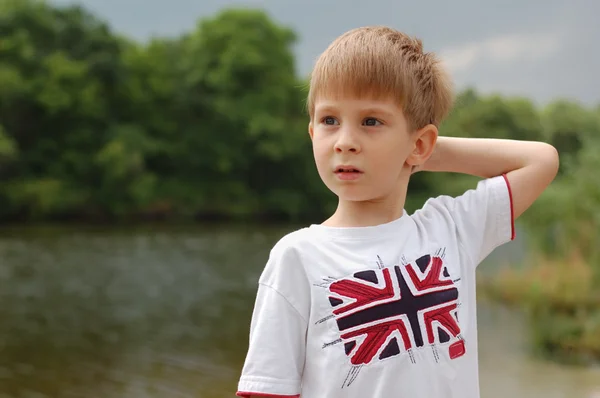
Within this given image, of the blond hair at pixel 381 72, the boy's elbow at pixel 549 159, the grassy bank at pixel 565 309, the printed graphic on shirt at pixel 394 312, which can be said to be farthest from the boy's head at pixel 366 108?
the grassy bank at pixel 565 309

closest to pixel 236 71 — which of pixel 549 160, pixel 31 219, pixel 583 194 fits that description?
pixel 31 219

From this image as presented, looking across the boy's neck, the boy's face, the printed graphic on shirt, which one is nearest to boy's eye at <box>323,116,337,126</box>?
the boy's face

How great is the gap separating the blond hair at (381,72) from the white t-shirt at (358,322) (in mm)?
223

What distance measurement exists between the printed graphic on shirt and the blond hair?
28cm

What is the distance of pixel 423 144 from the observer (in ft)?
4.89

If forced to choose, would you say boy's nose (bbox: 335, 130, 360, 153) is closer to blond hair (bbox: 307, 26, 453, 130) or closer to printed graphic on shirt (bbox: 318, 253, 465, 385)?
blond hair (bbox: 307, 26, 453, 130)

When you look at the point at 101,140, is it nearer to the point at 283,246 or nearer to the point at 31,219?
the point at 31,219

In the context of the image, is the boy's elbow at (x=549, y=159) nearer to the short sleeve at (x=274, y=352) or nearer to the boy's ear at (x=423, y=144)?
the boy's ear at (x=423, y=144)

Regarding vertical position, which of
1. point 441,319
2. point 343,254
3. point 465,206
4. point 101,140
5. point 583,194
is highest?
point 101,140

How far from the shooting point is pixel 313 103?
144cm

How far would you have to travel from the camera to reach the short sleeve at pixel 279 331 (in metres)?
1.33

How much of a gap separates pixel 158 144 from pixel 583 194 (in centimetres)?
2244

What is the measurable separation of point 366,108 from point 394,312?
36 cm

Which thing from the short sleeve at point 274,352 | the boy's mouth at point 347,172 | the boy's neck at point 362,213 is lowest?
the short sleeve at point 274,352
